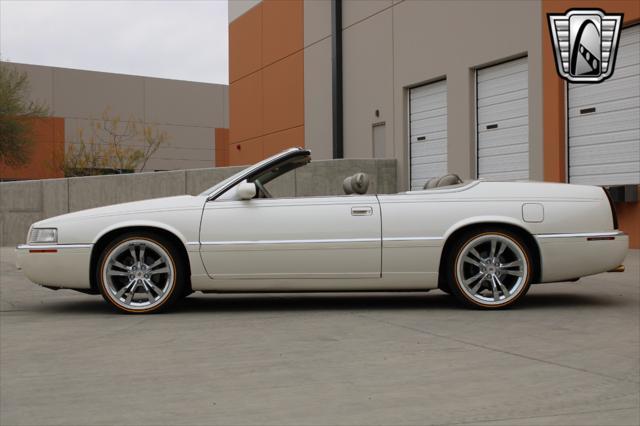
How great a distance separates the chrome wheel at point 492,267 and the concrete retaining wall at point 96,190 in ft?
38.2

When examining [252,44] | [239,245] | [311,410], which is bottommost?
[311,410]

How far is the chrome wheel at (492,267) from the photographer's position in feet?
21.2

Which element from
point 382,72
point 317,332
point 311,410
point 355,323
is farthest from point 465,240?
point 382,72

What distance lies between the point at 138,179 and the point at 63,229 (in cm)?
1299

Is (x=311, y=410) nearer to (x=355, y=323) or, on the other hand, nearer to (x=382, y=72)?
(x=355, y=323)

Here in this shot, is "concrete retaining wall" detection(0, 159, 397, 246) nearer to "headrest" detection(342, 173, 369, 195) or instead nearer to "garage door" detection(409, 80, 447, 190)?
"garage door" detection(409, 80, 447, 190)

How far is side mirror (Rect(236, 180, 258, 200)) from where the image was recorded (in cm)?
650

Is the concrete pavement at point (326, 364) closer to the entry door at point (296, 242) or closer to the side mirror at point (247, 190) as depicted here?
the entry door at point (296, 242)

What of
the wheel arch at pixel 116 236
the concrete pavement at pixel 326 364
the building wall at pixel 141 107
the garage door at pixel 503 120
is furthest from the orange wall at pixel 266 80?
the building wall at pixel 141 107

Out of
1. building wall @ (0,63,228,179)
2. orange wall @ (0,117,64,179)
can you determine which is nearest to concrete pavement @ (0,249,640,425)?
orange wall @ (0,117,64,179)

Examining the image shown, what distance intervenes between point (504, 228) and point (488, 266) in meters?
0.33

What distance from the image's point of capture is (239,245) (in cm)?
648

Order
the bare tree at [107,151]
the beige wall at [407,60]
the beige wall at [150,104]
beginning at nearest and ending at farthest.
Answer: the beige wall at [407,60] → the bare tree at [107,151] → the beige wall at [150,104]

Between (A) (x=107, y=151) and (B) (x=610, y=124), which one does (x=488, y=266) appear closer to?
(B) (x=610, y=124)
